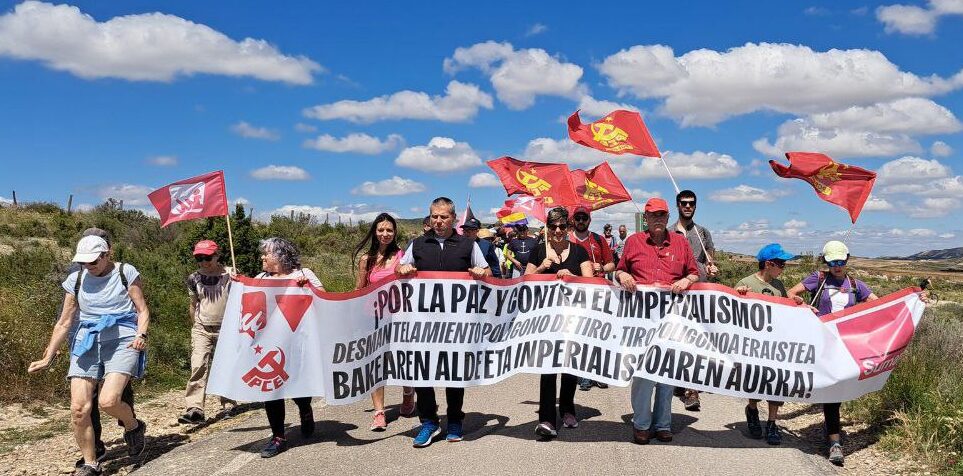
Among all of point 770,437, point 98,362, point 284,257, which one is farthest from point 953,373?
point 98,362

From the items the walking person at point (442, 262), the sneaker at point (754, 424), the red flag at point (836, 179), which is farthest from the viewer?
the red flag at point (836, 179)

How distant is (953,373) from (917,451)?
1.43 m

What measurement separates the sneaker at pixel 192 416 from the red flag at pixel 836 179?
258 inches

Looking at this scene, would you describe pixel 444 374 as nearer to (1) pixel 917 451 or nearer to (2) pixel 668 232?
(2) pixel 668 232

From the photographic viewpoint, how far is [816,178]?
7738 millimetres

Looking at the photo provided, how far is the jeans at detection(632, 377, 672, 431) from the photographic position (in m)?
6.52

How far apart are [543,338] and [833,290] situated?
259 cm

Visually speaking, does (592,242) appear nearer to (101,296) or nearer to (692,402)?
(692,402)

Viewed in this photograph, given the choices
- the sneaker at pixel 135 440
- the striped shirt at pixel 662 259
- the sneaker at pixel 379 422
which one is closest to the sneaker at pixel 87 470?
the sneaker at pixel 135 440

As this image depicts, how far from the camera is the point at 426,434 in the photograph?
6.57 m

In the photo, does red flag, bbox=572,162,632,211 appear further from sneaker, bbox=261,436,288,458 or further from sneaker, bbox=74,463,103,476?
sneaker, bbox=74,463,103,476

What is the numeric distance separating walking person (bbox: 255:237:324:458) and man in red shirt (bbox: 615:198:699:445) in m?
2.80

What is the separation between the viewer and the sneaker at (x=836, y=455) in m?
6.27

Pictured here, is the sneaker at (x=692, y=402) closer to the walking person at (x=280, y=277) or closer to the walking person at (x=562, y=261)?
the walking person at (x=562, y=261)
